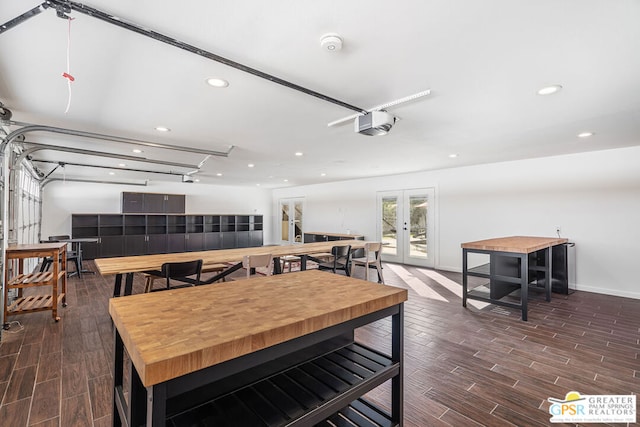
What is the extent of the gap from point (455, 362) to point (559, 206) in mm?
4294

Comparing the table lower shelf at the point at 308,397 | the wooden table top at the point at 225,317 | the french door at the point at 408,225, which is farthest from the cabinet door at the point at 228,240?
the table lower shelf at the point at 308,397

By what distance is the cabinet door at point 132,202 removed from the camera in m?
8.52

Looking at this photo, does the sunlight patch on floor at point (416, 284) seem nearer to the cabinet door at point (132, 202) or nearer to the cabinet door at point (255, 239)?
the cabinet door at point (255, 239)

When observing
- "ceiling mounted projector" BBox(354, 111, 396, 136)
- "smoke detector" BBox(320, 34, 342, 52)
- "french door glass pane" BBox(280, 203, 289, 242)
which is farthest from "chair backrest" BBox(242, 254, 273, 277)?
"french door glass pane" BBox(280, 203, 289, 242)

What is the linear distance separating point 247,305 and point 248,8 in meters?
1.53

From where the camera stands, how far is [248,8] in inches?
61.5

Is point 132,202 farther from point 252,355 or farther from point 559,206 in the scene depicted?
point 559,206

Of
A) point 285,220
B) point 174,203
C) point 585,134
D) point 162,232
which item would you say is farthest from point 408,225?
point 162,232

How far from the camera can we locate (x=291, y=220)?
11.3 metres

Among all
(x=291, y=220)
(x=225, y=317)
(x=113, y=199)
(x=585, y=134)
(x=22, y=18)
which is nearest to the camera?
(x=225, y=317)

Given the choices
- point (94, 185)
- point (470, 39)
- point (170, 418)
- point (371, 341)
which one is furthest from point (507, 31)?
point (94, 185)

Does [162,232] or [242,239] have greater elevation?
[162,232]

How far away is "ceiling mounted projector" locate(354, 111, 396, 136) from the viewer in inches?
113

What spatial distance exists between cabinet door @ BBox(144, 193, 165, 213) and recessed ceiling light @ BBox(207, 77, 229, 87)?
7.78 meters
